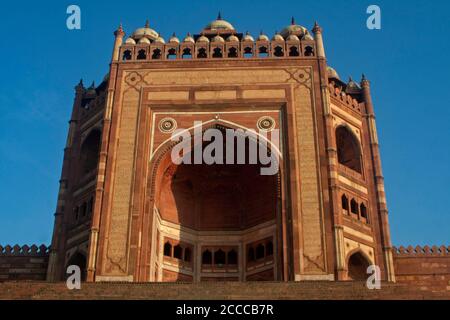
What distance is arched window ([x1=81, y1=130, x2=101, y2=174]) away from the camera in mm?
26434

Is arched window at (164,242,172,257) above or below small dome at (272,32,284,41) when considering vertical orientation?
below

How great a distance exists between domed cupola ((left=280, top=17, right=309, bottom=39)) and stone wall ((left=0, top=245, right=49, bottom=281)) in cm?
1385

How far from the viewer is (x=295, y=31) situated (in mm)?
28219

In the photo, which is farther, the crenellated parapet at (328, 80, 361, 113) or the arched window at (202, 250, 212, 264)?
the crenellated parapet at (328, 80, 361, 113)

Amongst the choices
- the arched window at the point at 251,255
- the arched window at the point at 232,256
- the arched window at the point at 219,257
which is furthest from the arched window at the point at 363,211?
the arched window at the point at 219,257

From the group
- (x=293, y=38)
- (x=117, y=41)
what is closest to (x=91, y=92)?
(x=117, y=41)

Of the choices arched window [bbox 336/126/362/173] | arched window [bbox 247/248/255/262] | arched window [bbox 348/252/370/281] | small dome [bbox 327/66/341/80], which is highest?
small dome [bbox 327/66/341/80]

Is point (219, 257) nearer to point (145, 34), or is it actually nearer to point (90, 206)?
point (90, 206)

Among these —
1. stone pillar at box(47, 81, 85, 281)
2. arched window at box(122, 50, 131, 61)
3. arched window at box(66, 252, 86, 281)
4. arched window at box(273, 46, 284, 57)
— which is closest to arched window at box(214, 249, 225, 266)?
arched window at box(66, 252, 86, 281)

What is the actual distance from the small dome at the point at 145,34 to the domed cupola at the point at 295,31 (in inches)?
228

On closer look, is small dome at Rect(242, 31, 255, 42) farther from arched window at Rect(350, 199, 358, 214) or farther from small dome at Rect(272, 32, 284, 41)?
arched window at Rect(350, 199, 358, 214)

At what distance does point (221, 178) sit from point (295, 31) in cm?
757

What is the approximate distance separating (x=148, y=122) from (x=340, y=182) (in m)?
7.65

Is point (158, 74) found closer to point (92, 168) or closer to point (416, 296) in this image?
point (92, 168)
